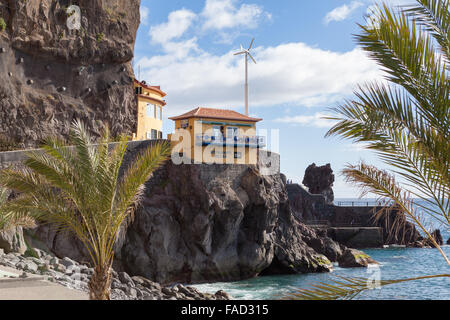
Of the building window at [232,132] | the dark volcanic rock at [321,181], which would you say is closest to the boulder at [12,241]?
the building window at [232,132]

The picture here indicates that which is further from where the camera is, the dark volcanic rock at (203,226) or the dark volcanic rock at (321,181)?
the dark volcanic rock at (321,181)

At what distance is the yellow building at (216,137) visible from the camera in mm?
34938

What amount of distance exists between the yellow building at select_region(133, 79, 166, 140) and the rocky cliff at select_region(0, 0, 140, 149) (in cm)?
336

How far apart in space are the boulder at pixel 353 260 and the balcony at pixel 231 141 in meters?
15.8

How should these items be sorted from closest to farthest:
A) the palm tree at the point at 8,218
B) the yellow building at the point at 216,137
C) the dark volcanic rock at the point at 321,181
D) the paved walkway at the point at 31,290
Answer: the paved walkway at the point at 31,290
the palm tree at the point at 8,218
the yellow building at the point at 216,137
the dark volcanic rock at the point at 321,181

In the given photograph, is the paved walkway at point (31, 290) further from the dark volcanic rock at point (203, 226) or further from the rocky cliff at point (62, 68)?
the rocky cliff at point (62, 68)

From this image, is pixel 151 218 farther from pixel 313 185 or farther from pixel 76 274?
pixel 313 185

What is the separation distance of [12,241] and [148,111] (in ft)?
88.1

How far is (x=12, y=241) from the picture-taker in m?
18.7

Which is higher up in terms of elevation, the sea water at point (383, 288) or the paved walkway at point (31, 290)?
the paved walkway at point (31, 290)

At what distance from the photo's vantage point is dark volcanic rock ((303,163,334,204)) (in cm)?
7144

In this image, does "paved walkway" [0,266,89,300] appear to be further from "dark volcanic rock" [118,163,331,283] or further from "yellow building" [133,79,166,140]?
"yellow building" [133,79,166,140]

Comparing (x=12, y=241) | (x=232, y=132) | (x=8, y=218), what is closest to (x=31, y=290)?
(x=8, y=218)
